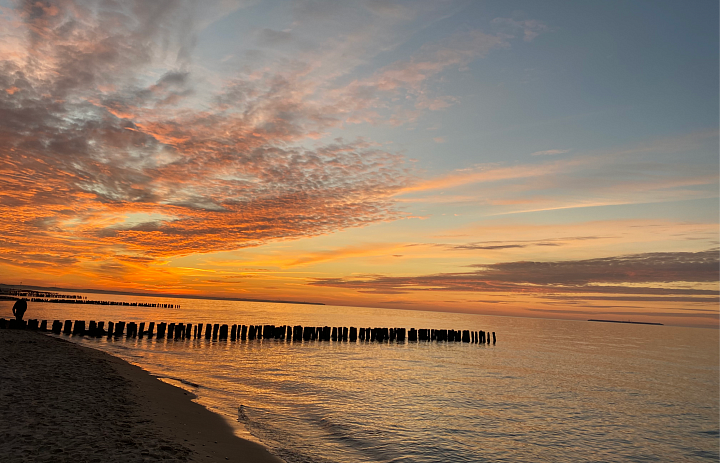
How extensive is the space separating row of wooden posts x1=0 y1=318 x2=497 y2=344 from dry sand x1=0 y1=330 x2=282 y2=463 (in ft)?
62.0

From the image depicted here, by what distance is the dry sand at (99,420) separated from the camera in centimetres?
694

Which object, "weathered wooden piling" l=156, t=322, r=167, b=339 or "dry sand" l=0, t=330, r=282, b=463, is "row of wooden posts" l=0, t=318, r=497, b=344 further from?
"dry sand" l=0, t=330, r=282, b=463

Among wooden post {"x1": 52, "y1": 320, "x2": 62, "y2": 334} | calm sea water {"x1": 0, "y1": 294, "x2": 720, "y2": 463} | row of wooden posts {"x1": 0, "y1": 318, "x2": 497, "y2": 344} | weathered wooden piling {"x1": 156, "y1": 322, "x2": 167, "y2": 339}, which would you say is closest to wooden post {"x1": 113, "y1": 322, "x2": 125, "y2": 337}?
row of wooden posts {"x1": 0, "y1": 318, "x2": 497, "y2": 344}

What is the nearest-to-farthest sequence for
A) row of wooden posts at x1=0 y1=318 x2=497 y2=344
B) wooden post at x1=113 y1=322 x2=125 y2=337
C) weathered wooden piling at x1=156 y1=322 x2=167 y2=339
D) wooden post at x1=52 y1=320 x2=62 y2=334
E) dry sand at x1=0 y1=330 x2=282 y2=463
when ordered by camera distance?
dry sand at x1=0 y1=330 x2=282 y2=463
wooden post at x1=52 y1=320 x2=62 y2=334
row of wooden posts at x1=0 y1=318 x2=497 y2=344
wooden post at x1=113 y1=322 x2=125 y2=337
weathered wooden piling at x1=156 y1=322 x2=167 y2=339

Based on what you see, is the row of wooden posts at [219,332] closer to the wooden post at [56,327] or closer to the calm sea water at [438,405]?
the wooden post at [56,327]

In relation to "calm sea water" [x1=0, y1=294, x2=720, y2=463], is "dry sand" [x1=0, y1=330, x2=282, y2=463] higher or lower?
higher

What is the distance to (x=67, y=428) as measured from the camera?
7879mm

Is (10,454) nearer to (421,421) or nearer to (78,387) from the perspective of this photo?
(78,387)

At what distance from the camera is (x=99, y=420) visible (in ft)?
28.8

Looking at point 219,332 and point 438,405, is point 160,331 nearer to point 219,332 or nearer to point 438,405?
point 219,332

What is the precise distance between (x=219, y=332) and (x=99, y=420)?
105 ft

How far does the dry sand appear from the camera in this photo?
6941 millimetres

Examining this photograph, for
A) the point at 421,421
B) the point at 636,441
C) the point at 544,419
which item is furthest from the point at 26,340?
the point at 636,441

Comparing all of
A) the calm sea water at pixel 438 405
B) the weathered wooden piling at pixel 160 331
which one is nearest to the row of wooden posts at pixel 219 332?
the weathered wooden piling at pixel 160 331
